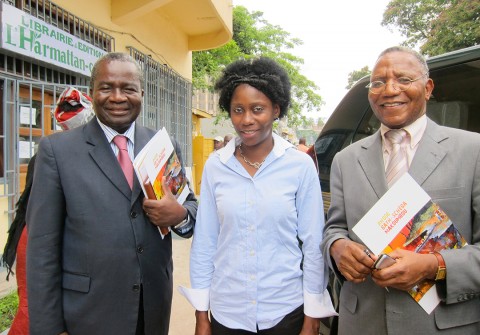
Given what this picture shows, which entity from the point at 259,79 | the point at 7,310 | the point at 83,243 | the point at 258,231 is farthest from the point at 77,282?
the point at 7,310

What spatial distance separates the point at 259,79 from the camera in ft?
5.92

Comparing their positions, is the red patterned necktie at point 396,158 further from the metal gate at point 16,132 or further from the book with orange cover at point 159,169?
the metal gate at point 16,132

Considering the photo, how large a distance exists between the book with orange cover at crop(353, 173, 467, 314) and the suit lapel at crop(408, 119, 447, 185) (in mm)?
137

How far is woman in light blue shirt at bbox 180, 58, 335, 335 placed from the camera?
1.70 meters

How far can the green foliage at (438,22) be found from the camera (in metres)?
15.6

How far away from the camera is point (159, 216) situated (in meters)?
1.71

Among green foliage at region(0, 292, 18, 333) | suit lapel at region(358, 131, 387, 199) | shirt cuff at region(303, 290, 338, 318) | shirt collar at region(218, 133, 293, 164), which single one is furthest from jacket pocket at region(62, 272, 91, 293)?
green foliage at region(0, 292, 18, 333)

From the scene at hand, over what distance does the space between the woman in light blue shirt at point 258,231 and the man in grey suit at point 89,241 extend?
0.21 metres

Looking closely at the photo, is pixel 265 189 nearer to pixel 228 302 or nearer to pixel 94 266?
pixel 228 302

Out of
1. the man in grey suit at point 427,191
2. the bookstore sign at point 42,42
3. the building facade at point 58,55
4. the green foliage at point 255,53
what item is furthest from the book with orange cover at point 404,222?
the green foliage at point 255,53

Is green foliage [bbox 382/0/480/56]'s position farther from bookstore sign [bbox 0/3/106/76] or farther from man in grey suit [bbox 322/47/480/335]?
man in grey suit [bbox 322/47/480/335]

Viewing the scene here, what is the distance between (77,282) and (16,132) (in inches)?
130

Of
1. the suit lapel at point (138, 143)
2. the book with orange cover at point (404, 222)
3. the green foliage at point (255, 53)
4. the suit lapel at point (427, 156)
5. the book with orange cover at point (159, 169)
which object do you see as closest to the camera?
the book with orange cover at point (404, 222)

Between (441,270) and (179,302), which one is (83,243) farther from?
(179,302)
